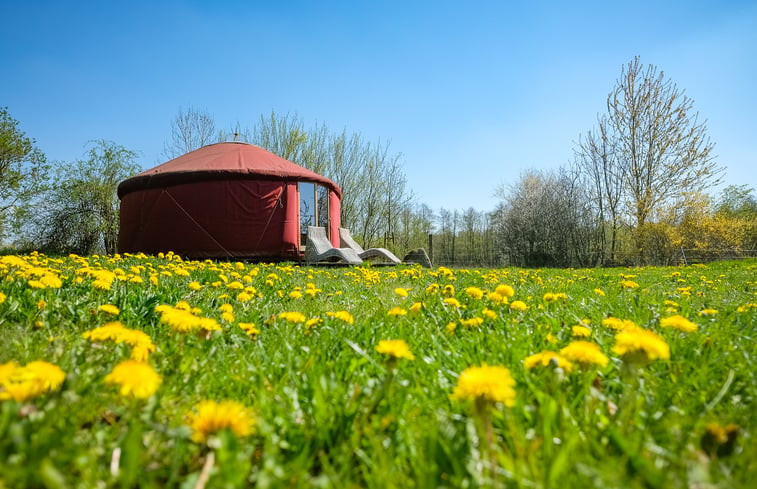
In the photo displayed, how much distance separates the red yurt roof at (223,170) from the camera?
374 inches

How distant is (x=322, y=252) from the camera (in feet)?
30.4

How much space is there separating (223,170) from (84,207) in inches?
378

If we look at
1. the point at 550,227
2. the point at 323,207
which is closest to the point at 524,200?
the point at 550,227

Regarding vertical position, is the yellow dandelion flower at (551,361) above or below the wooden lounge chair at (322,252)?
below

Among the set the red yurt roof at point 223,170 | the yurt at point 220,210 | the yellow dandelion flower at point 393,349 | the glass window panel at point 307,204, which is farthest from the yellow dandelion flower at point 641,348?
the glass window panel at point 307,204

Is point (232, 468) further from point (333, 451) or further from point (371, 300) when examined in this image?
point (371, 300)

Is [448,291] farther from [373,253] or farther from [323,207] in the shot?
[323,207]

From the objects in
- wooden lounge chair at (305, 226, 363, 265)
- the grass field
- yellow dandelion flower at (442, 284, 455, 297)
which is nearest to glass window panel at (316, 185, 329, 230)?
wooden lounge chair at (305, 226, 363, 265)

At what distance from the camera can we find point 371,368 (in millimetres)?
1150

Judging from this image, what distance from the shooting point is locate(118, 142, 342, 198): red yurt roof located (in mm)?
9492

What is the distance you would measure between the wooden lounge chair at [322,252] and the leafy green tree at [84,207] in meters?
10.6

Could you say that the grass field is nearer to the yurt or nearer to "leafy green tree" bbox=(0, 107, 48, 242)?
the yurt

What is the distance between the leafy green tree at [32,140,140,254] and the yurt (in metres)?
6.23

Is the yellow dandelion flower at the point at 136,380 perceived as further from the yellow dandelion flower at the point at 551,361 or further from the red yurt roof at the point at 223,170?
the red yurt roof at the point at 223,170
